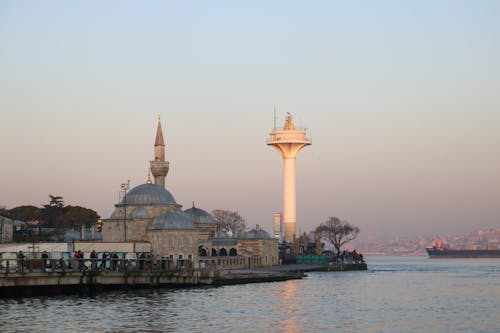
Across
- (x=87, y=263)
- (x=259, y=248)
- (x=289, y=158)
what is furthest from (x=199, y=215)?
(x=87, y=263)

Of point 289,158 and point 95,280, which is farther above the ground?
point 289,158

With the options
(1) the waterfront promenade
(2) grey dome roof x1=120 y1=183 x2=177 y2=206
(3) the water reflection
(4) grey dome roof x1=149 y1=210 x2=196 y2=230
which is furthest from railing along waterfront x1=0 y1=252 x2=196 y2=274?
(2) grey dome roof x1=120 y1=183 x2=177 y2=206

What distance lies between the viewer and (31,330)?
42.2 m

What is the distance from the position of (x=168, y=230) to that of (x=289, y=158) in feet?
217

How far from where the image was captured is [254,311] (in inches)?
2105

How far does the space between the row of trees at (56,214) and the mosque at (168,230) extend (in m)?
37.8

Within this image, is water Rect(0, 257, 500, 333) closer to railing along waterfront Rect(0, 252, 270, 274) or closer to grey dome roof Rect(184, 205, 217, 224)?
railing along waterfront Rect(0, 252, 270, 274)

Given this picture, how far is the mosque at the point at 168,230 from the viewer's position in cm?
8931

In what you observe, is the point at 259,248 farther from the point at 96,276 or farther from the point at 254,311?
the point at 254,311

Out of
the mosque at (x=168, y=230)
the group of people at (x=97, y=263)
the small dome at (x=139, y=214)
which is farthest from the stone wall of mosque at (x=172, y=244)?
the group of people at (x=97, y=263)

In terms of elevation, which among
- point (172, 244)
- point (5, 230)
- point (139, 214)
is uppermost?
point (139, 214)

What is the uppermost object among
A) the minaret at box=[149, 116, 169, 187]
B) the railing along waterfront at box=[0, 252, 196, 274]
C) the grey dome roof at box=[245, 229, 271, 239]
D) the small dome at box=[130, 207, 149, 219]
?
the minaret at box=[149, 116, 169, 187]

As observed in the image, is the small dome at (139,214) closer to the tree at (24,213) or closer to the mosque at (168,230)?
the mosque at (168,230)

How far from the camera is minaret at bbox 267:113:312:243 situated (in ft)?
498
